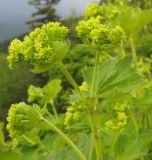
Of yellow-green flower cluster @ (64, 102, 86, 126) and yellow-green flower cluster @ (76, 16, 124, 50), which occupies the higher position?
yellow-green flower cluster @ (76, 16, 124, 50)

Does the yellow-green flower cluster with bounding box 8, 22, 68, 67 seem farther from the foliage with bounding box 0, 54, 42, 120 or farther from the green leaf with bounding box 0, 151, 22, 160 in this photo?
the foliage with bounding box 0, 54, 42, 120

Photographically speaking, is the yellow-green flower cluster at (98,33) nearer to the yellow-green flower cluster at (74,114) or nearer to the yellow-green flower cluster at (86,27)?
the yellow-green flower cluster at (86,27)

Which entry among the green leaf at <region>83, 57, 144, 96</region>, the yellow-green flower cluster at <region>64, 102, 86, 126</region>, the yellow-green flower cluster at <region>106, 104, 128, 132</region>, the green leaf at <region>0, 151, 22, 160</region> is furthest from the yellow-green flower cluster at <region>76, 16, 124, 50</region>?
the yellow-green flower cluster at <region>64, 102, 86, 126</region>

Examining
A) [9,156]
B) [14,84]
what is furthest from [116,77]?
[14,84]

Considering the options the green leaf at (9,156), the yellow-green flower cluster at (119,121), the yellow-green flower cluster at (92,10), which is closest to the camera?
the green leaf at (9,156)

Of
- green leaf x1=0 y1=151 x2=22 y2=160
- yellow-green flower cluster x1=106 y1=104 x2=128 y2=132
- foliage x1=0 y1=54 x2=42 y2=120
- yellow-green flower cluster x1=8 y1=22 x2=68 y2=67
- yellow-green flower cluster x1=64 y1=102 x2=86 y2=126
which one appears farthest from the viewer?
foliage x1=0 y1=54 x2=42 y2=120

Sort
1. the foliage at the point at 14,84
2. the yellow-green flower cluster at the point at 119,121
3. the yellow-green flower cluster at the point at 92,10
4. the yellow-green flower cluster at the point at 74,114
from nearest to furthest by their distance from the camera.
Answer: the yellow-green flower cluster at the point at 119,121
the yellow-green flower cluster at the point at 92,10
the yellow-green flower cluster at the point at 74,114
the foliage at the point at 14,84

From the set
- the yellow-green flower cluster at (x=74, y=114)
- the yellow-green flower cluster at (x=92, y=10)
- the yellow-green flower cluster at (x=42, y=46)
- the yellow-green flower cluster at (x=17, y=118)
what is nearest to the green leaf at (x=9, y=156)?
the yellow-green flower cluster at (x=17, y=118)

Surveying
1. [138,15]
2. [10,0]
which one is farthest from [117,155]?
[10,0]
